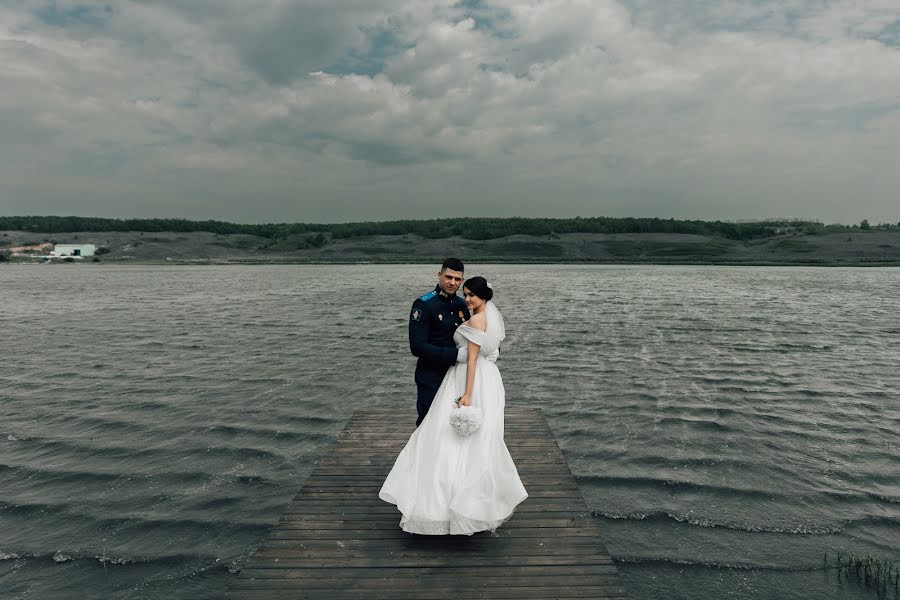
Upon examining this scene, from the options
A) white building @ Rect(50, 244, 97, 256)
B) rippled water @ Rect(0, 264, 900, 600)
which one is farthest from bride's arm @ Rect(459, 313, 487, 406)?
white building @ Rect(50, 244, 97, 256)

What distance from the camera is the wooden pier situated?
4.77 meters

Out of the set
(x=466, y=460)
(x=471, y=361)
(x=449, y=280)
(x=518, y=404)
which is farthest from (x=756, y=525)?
(x=518, y=404)

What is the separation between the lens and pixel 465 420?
17.8 feet

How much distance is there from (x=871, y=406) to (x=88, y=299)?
164 ft

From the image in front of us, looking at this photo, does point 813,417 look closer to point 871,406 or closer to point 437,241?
point 871,406

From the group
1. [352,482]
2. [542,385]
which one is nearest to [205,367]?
[542,385]

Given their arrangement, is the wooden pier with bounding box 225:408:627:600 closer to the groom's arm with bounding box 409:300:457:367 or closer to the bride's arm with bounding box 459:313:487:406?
the bride's arm with bounding box 459:313:487:406

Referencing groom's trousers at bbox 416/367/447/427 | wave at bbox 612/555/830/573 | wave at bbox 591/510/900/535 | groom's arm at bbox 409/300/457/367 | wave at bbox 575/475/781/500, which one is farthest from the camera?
wave at bbox 575/475/781/500

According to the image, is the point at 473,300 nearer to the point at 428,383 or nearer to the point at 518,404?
the point at 428,383

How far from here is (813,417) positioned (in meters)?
12.9

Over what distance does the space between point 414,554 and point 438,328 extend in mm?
2286

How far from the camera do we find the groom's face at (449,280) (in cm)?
592

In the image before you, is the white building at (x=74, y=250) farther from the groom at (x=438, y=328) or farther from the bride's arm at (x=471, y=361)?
the bride's arm at (x=471, y=361)

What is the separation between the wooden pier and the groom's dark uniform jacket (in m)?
1.50
